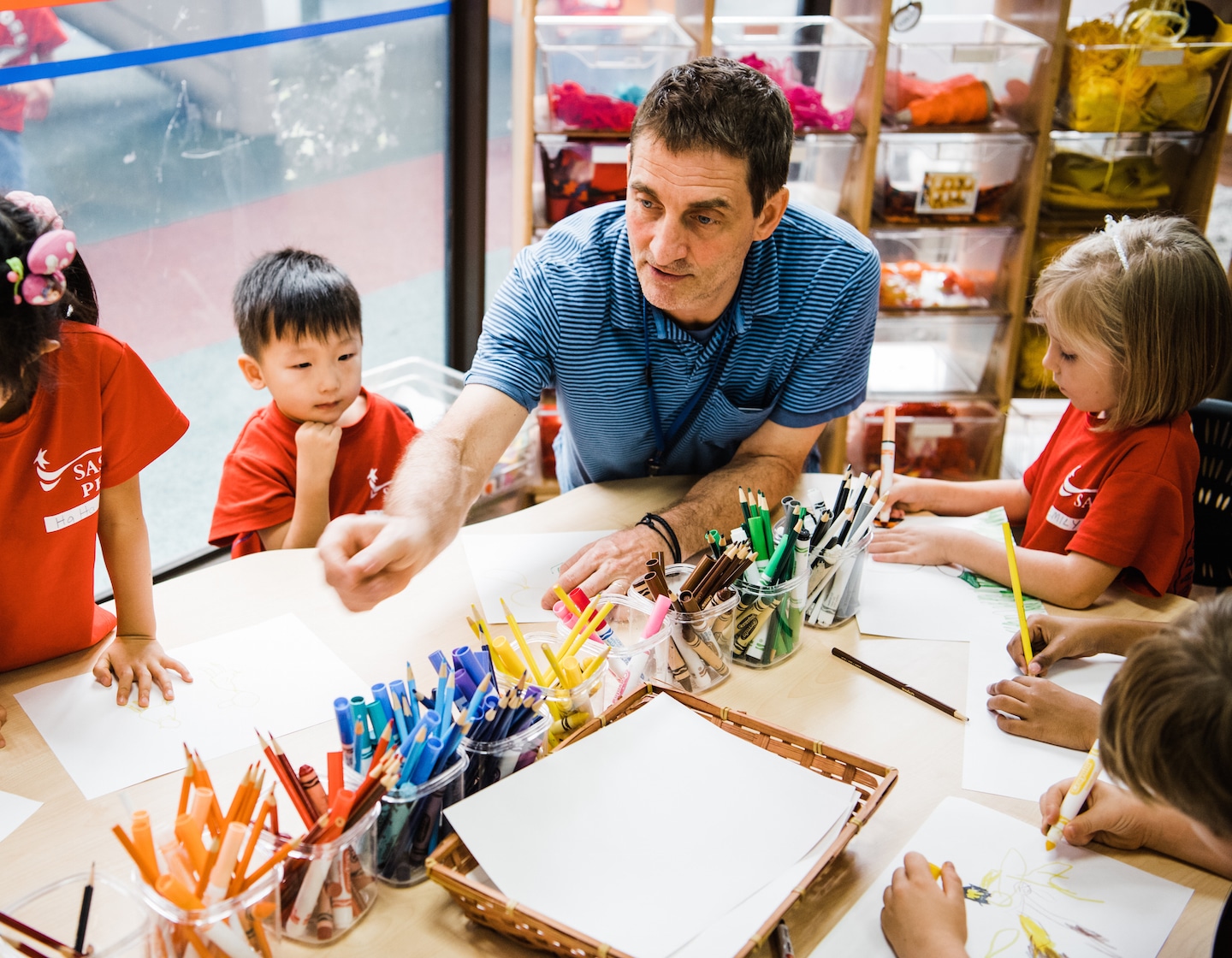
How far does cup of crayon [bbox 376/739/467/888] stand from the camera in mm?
938

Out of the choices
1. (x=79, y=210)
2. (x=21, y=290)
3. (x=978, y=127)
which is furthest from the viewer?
(x=978, y=127)

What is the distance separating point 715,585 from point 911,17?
6.44 feet

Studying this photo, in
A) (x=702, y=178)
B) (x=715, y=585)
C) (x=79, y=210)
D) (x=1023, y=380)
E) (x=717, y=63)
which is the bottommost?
(x=1023, y=380)

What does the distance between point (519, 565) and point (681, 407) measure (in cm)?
43

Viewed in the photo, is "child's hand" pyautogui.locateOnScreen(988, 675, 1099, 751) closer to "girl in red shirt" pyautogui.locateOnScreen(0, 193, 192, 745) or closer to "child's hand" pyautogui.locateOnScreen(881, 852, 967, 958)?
"child's hand" pyautogui.locateOnScreen(881, 852, 967, 958)

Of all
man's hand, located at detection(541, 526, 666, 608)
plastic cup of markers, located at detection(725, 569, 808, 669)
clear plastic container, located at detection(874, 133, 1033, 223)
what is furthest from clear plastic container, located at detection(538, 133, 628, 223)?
plastic cup of markers, located at detection(725, 569, 808, 669)

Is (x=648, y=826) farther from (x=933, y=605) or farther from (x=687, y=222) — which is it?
(x=687, y=222)

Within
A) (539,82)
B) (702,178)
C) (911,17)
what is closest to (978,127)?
(911,17)

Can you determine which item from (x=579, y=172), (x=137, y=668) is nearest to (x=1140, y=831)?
(x=137, y=668)

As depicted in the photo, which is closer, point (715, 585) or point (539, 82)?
point (715, 585)

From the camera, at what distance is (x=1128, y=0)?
2613 mm

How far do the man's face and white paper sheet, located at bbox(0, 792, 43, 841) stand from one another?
1.01 meters

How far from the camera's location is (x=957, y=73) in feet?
8.87

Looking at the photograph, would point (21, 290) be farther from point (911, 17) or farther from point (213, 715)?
point (911, 17)
